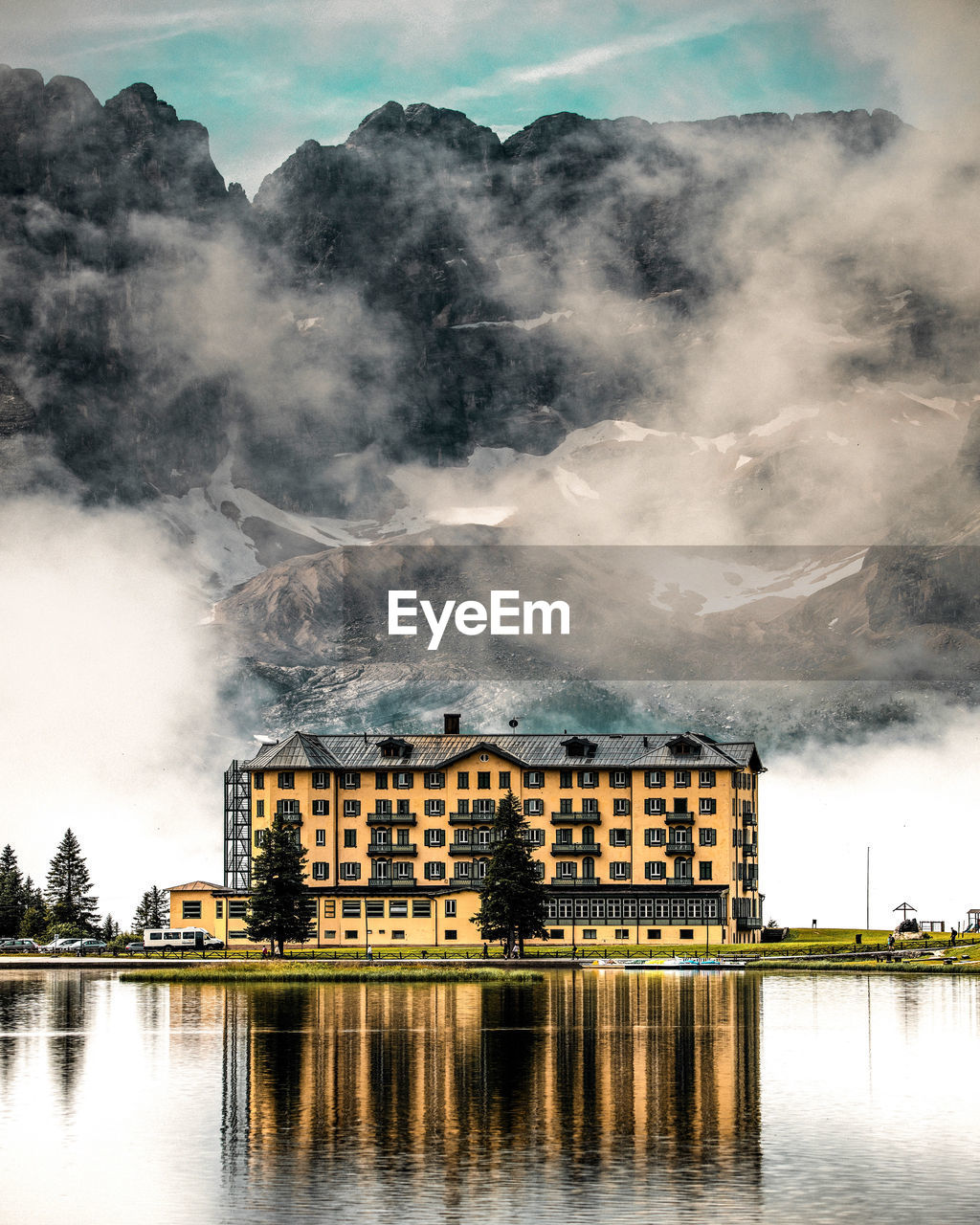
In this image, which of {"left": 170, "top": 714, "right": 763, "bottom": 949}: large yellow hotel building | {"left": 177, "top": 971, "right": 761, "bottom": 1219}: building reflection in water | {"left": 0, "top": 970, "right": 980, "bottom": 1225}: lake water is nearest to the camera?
{"left": 0, "top": 970, "right": 980, "bottom": 1225}: lake water

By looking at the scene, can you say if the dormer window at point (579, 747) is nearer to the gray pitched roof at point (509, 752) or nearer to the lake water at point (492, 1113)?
the gray pitched roof at point (509, 752)

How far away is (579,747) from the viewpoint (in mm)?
173625

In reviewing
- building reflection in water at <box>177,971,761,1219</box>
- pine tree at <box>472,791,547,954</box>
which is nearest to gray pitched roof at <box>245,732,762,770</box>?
pine tree at <box>472,791,547,954</box>

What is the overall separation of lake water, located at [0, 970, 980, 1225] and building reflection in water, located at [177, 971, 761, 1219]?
0.43 feet

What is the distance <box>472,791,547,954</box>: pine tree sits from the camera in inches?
5438

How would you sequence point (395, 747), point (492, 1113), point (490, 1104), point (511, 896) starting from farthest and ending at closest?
1. point (395, 747)
2. point (511, 896)
3. point (490, 1104)
4. point (492, 1113)

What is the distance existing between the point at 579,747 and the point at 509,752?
6.48 m

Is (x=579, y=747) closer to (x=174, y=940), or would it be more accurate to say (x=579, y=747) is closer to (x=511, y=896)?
(x=511, y=896)

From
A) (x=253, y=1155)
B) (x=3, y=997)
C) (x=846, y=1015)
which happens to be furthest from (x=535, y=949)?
(x=253, y=1155)

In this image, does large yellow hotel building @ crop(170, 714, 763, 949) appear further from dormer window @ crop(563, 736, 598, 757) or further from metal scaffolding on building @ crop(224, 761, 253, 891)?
metal scaffolding on building @ crop(224, 761, 253, 891)

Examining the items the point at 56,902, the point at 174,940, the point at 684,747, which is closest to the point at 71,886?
the point at 56,902

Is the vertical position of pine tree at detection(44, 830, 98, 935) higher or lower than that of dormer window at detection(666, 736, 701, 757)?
lower

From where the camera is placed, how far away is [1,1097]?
55.3 m

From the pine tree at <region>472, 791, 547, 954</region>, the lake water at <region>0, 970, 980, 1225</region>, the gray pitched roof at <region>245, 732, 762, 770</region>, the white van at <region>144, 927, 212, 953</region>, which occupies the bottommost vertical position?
the white van at <region>144, 927, 212, 953</region>
